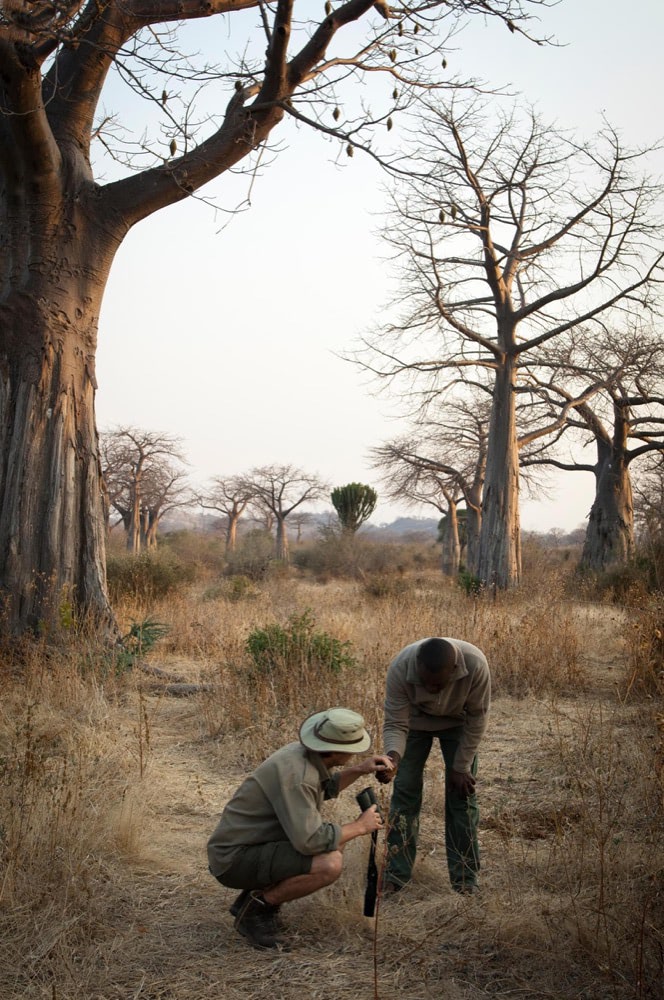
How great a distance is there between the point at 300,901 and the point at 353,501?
30.9m

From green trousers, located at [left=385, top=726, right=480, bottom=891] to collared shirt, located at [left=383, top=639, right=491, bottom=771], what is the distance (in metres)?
0.12

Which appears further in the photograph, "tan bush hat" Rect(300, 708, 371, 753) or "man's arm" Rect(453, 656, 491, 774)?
"man's arm" Rect(453, 656, 491, 774)

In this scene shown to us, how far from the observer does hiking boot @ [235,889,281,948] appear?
3404mm

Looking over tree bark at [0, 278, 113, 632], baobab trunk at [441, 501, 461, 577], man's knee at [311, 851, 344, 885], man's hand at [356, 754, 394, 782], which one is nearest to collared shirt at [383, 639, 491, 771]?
man's hand at [356, 754, 394, 782]

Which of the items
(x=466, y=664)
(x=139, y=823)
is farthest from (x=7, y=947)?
(x=466, y=664)

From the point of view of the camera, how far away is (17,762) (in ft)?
15.1

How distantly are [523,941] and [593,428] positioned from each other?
1930cm

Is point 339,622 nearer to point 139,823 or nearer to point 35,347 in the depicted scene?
point 35,347

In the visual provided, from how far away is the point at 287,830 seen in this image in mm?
3340

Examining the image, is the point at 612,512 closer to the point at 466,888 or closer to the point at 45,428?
the point at 45,428

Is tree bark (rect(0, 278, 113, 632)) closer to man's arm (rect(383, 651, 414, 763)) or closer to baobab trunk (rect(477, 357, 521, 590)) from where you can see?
man's arm (rect(383, 651, 414, 763))

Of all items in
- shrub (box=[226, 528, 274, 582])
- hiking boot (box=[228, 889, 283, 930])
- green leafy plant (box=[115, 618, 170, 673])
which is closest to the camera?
hiking boot (box=[228, 889, 283, 930])

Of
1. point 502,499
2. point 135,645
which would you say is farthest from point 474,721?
point 502,499

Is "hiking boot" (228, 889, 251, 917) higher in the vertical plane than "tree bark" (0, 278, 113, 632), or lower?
lower
